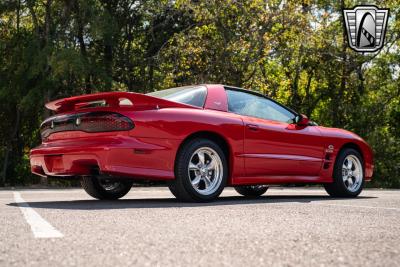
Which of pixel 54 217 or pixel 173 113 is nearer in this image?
pixel 54 217

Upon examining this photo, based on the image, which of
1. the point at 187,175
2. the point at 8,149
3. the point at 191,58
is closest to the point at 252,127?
the point at 187,175

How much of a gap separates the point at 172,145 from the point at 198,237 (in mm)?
2766

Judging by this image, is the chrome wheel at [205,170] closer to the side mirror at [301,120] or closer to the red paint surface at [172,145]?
the red paint surface at [172,145]

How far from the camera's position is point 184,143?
7.01 m

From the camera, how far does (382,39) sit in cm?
2489

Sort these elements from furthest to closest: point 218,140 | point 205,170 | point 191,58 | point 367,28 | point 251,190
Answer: point 367,28 → point 191,58 → point 251,190 → point 218,140 → point 205,170

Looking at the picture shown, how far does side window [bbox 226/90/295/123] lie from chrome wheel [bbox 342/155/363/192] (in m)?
1.17

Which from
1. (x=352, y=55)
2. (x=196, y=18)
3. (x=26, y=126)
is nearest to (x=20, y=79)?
(x=26, y=126)

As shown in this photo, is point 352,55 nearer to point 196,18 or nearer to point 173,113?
point 196,18

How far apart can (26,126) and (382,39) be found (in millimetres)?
14407

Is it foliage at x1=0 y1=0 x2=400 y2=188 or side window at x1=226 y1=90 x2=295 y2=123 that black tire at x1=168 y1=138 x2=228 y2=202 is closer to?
side window at x1=226 y1=90 x2=295 y2=123

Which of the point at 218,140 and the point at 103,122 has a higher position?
the point at 103,122

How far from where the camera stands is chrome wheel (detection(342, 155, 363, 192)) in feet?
29.2

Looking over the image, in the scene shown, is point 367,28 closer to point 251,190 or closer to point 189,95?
point 251,190
